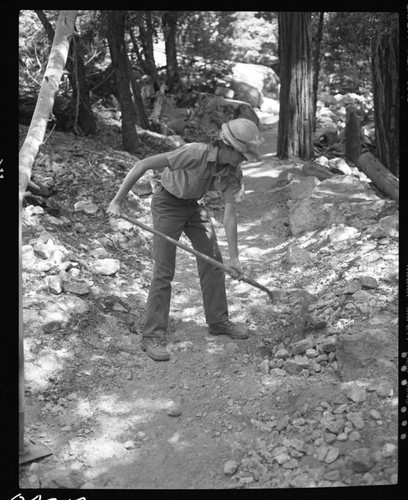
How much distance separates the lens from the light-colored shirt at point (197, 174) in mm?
4164

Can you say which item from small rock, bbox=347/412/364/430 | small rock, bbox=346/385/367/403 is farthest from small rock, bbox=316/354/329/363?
small rock, bbox=347/412/364/430

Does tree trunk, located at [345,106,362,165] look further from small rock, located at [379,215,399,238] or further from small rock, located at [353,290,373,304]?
small rock, located at [353,290,373,304]

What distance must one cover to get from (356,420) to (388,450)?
0.26 metres

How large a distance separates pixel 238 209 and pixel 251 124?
4.31 metres

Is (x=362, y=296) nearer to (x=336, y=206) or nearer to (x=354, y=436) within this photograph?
(x=354, y=436)

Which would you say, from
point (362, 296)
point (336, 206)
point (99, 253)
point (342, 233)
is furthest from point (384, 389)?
point (336, 206)

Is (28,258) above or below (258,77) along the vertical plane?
below

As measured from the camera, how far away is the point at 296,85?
9.99m

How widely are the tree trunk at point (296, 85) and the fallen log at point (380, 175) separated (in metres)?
1.90

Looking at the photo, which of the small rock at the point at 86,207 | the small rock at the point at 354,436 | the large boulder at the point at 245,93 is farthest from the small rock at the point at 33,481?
the large boulder at the point at 245,93

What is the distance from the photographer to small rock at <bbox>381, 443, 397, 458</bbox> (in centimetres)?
318

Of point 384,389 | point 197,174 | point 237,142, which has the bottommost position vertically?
point 384,389

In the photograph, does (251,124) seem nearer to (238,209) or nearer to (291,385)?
(291,385)

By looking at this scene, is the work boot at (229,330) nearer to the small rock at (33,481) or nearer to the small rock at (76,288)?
the small rock at (76,288)
